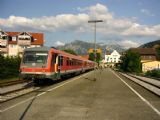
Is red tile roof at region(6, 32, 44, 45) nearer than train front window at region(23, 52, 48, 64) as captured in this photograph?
No

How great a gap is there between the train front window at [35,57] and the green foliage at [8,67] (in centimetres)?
906

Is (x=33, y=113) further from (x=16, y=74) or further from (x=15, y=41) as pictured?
(x=15, y=41)

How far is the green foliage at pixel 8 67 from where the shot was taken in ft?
109

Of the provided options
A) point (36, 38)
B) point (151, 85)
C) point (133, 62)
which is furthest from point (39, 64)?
point (36, 38)

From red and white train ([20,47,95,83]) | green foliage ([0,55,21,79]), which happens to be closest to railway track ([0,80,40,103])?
red and white train ([20,47,95,83])

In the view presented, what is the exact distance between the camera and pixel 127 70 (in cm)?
7806

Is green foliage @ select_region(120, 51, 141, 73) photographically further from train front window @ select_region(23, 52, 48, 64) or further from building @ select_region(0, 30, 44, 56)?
train front window @ select_region(23, 52, 48, 64)

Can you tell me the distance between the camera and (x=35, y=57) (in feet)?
80.2

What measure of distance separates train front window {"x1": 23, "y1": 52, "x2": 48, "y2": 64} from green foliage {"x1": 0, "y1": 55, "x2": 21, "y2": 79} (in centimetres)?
906

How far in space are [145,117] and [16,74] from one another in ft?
94.9

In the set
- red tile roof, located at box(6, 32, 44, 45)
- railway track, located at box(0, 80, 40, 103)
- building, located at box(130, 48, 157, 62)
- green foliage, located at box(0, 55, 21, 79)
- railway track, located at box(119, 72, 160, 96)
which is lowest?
railway track, located at box(119, 72, 160, 96)

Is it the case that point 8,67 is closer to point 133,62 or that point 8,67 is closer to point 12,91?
point 12,91

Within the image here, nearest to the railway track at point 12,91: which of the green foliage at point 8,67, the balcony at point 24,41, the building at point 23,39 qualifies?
the green foliage at point 8,67

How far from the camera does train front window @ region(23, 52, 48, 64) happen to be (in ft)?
79.5
